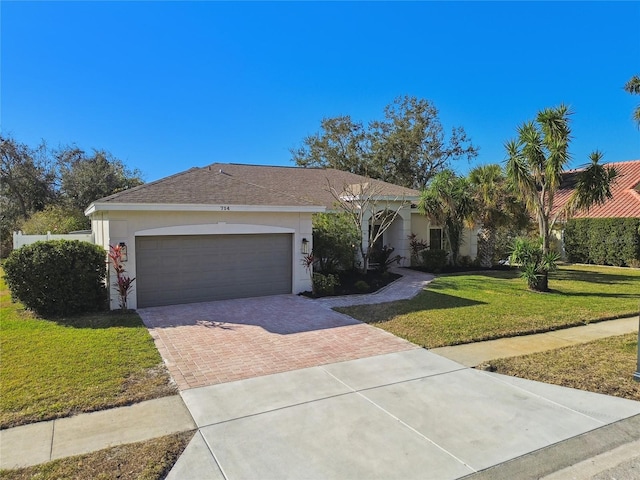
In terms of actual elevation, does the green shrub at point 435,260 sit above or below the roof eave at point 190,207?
below

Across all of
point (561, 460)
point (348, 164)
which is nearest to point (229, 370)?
point (561, 460)

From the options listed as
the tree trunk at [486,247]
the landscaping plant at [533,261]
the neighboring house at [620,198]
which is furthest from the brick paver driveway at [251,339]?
the neighboring house at [620,198]

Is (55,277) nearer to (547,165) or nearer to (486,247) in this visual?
(547,165)

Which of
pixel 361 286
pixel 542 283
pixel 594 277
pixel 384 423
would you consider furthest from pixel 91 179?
pixel 594 277

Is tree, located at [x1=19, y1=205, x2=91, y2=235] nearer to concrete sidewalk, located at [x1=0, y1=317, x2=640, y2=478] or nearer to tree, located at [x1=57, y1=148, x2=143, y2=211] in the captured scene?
tree, located at [x1=57, y1=148, x2=143, y2=211]

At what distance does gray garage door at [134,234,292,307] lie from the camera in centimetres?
1104

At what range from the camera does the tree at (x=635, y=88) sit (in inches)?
702

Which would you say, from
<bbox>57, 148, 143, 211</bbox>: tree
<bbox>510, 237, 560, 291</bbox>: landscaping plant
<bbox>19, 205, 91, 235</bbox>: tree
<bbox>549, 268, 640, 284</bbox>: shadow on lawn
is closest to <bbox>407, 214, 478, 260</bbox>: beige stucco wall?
<bbox>549, 268, 640, 284</bbox>: shadow on lawn

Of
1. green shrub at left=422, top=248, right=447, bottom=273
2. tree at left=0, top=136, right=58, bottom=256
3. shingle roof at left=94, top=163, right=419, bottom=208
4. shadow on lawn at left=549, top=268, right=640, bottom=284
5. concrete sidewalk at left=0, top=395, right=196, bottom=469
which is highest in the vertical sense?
tree at left=0, top=136, right=58, bottom=256

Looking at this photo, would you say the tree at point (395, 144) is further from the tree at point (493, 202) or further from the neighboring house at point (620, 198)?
the tree at point (493, 202)

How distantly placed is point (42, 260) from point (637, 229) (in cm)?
2543

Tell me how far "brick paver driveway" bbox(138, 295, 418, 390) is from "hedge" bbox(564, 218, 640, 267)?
62.1ft

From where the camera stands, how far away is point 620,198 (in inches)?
940

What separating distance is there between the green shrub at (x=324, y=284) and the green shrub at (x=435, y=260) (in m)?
7.27
